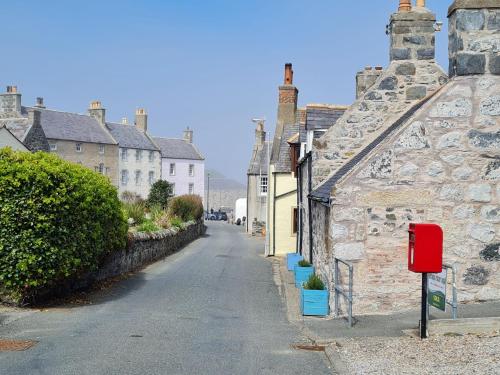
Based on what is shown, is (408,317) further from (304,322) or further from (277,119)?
(277,119)

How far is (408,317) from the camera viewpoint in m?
11.2

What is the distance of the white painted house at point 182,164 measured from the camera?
83.2m

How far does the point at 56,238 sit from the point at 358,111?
8.03 meters

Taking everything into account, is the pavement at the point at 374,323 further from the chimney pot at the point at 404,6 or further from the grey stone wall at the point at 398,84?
the chimney pot at the point at 404,6

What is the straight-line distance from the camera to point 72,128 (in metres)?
65.9

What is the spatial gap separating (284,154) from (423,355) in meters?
25.7

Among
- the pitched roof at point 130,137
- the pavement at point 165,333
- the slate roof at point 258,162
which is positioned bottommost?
the pavement at point 165,333

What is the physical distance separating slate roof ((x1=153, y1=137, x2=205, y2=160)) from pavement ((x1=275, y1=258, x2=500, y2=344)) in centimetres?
7198

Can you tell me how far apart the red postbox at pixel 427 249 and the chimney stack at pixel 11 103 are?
56912 mm

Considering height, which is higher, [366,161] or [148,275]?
[366,161]

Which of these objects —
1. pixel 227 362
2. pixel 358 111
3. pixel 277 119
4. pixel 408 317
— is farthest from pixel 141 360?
pixel 277 119

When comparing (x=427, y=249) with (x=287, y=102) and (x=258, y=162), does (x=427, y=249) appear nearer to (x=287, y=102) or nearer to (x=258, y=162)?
(x=287, y=102)

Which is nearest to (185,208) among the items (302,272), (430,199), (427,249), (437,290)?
(302,272)

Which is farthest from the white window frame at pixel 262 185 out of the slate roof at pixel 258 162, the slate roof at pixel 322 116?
the slate roof at pixel 322 116
